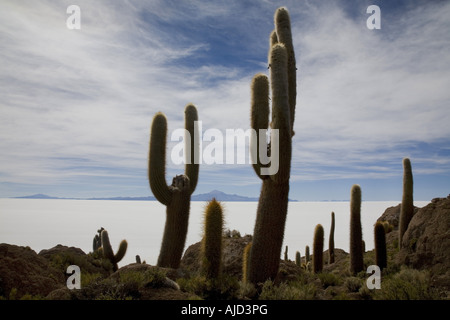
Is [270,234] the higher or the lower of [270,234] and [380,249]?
the higher

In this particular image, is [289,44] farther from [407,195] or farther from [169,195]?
[407,195]

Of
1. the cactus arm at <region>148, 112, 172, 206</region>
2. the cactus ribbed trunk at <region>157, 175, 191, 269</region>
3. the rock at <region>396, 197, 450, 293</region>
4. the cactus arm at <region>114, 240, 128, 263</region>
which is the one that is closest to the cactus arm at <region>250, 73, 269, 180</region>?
the cactus ribbed trunk at <region>157, 175, 191, 269</region>

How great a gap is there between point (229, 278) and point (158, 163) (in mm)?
5891

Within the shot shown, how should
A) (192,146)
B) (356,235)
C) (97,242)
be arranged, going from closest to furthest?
1. (192,146)
2. (356,235)
3. (97,242)

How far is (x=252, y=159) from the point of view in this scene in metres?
11.8

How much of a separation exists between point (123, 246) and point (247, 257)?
13398 millimetres

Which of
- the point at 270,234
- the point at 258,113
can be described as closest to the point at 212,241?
the point at 270,234

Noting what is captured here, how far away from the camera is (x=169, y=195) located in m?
14.7

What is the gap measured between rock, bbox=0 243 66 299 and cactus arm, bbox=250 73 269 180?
7.48 metres

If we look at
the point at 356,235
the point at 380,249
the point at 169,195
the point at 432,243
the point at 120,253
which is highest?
the point at 169,195

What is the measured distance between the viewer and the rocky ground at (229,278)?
949 centimetres

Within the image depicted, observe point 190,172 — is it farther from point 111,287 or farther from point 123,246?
point 123,246

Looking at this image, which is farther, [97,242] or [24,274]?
[97,242]
